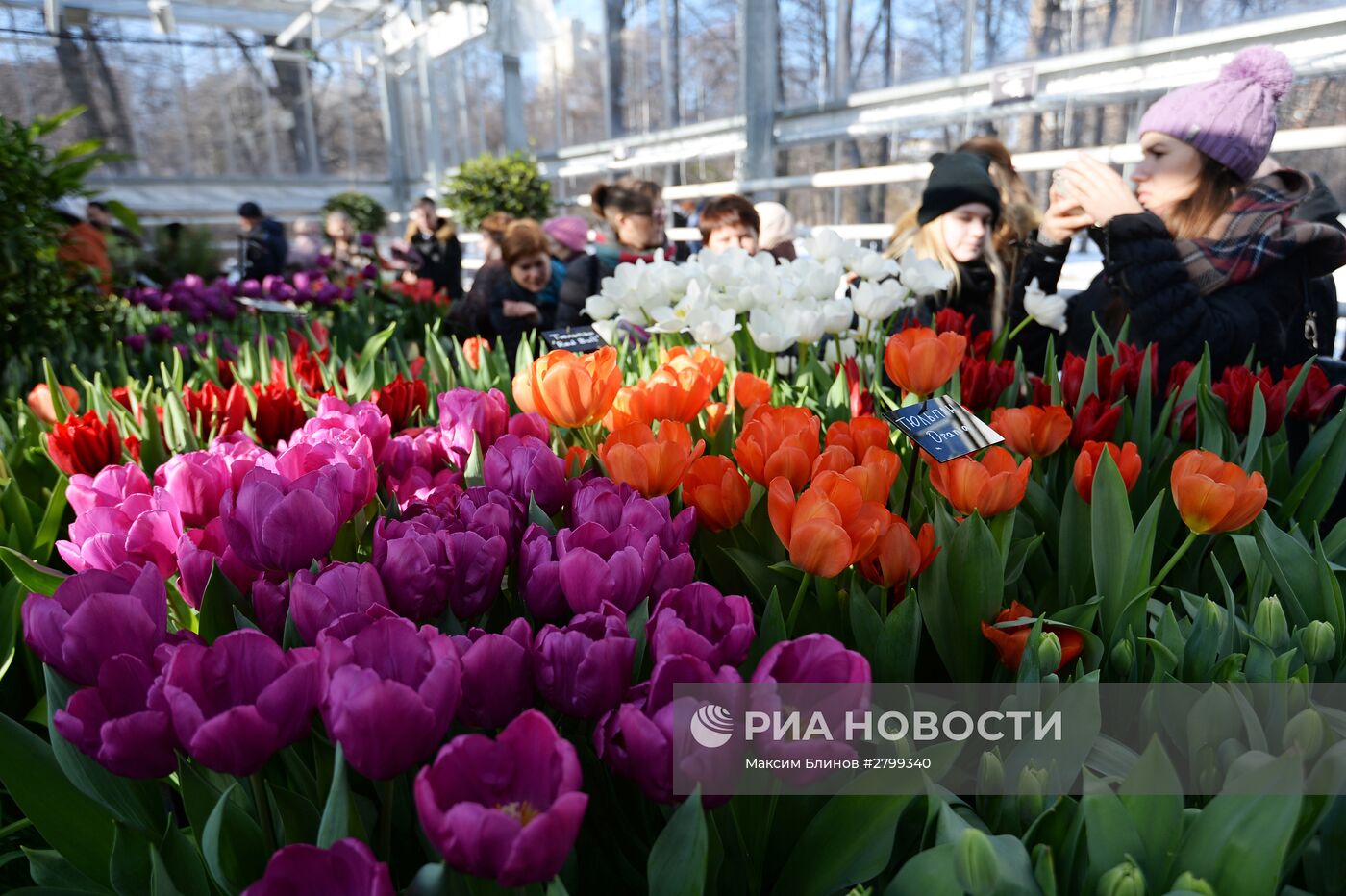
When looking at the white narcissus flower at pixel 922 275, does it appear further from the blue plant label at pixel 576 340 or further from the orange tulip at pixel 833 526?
the orange tulip at pixel 833 526

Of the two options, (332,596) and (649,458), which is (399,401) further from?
(332,596)

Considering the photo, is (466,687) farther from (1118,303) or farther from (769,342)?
(1118,303)

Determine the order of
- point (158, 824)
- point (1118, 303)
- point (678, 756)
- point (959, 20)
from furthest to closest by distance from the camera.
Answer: point (959, 20) < point (1118, 303) < point (158, 824) < point (678, 756)

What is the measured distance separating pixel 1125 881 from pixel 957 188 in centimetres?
207

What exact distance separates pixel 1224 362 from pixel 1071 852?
1717mm

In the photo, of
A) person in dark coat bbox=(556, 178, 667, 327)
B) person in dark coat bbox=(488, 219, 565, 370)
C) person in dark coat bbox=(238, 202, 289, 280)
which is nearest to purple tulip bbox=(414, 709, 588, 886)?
person in dark coat bbox=(556, 178, 667, 327)

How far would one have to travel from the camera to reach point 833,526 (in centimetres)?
62

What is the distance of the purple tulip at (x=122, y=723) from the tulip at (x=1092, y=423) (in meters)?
0.88

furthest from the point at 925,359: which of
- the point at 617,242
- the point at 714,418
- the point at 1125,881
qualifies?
the point at 617,242

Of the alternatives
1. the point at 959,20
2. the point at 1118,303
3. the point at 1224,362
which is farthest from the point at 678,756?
the point at 959,20

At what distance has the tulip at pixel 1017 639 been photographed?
656mm

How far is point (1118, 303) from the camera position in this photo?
209cm

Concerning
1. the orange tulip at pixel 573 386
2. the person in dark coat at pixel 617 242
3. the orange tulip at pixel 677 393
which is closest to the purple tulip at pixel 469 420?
the orange tulip at pixel 573 386

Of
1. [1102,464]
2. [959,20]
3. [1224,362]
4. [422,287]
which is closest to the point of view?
[1102,464]
